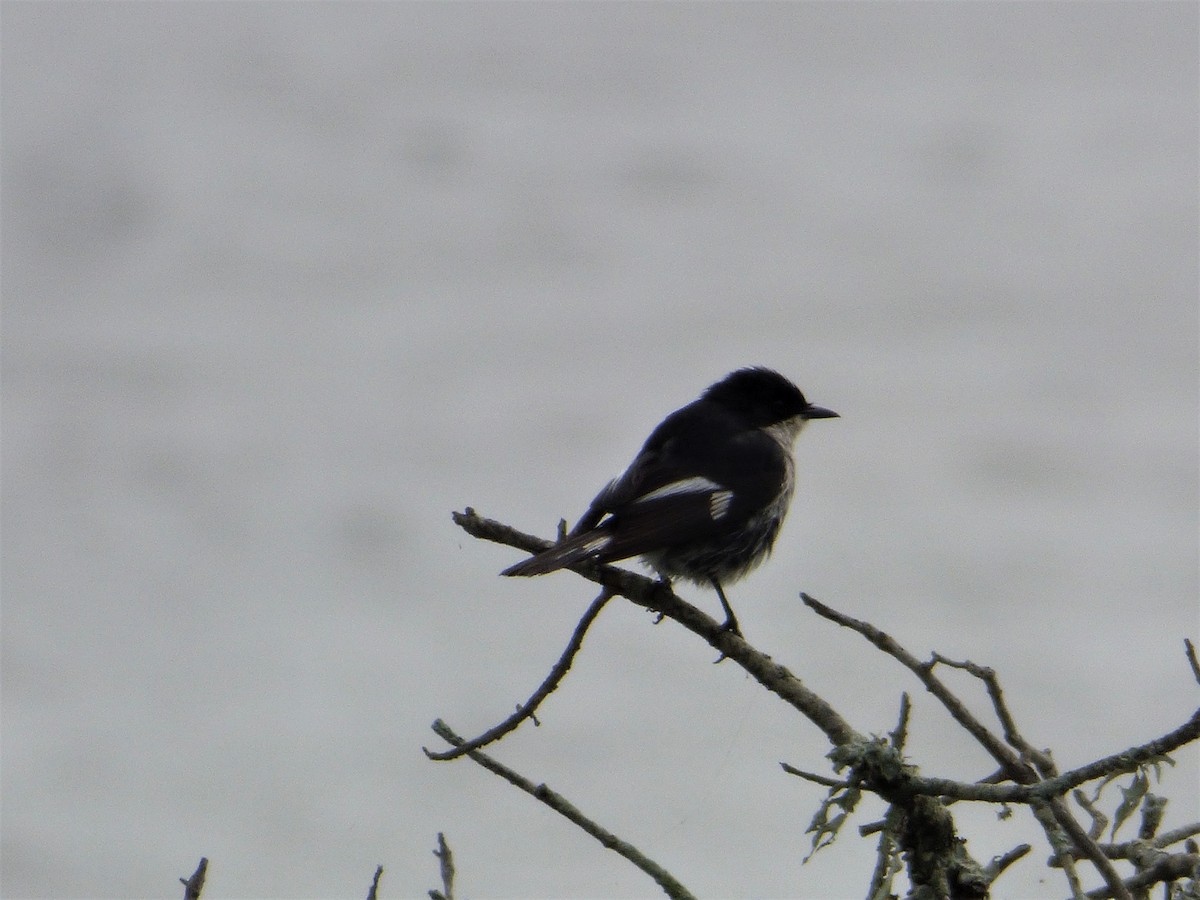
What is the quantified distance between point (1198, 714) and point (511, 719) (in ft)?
6.93

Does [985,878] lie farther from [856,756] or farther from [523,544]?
[523,544]

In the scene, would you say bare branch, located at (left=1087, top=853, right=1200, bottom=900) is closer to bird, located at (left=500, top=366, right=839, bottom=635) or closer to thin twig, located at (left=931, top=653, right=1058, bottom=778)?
thin twig, located at (left=931, top=653, right=1058, bottom=778)

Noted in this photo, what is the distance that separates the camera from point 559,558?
14.8 feet

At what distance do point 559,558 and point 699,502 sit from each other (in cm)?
152

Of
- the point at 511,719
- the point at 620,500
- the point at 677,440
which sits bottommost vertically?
the point at 511,719

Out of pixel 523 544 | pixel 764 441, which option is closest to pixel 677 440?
pixel 764 441

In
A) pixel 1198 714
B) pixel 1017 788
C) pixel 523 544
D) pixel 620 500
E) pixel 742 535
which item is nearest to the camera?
pixel 1198 714

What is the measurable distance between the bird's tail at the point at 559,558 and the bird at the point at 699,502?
0.01 meters

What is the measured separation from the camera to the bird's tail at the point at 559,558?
14.7 feet

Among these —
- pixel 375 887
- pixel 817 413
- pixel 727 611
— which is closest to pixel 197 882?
pixel 375 887

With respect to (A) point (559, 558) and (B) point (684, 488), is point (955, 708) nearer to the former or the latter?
(A) point (559, 558)

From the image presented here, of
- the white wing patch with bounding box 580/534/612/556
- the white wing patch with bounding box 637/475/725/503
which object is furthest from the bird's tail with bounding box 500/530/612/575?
the white wing patch with bounding box 637/475/725/503

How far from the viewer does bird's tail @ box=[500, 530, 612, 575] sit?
14.7 feet

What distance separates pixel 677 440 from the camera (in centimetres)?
649
